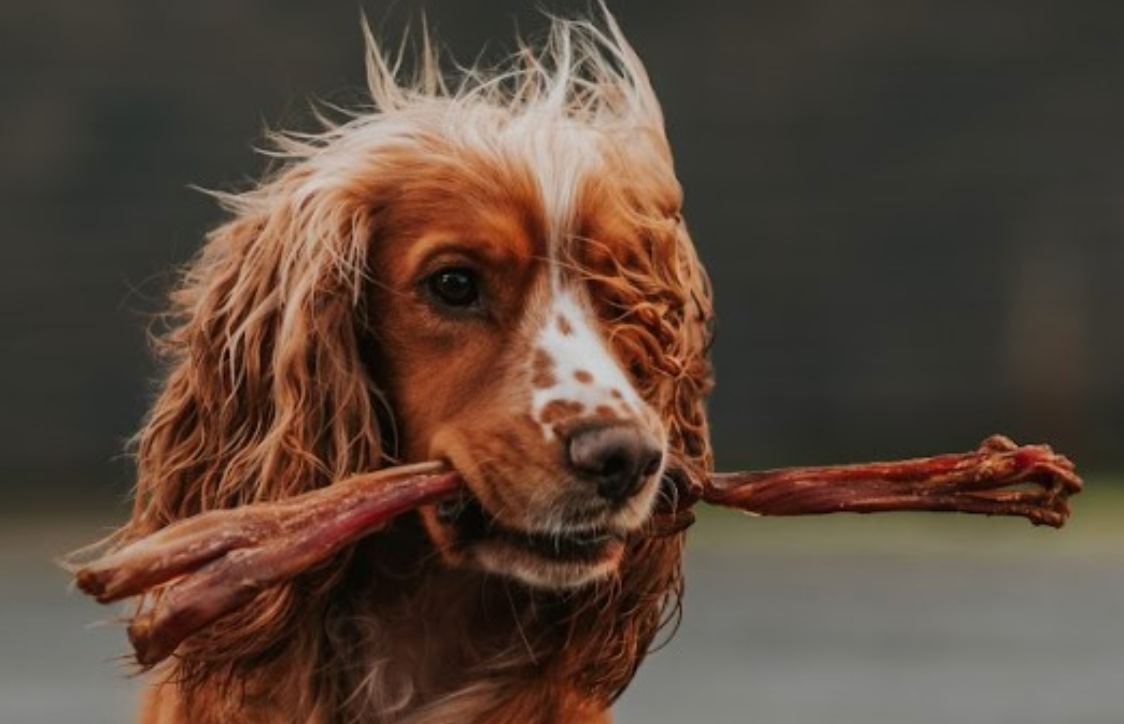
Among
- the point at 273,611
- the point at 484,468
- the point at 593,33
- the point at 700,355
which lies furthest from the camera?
the point at 593,33

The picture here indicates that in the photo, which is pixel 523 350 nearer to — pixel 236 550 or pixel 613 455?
pixel 613 455

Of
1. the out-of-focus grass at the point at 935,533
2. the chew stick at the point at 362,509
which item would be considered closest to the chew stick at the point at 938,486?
the chew stick at the point at 362,509

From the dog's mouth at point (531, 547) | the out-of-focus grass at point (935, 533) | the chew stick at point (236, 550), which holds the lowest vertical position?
the out-of-focus grass at point (935, 533)

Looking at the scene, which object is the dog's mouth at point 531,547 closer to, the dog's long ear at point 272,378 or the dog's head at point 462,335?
the dog's head at point 462,335

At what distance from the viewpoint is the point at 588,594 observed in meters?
4.85

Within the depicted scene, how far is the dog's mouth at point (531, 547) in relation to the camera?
4398 mm

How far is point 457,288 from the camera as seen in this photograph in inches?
182

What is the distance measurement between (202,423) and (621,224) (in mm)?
810

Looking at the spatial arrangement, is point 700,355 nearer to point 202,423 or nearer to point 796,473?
point 796,473

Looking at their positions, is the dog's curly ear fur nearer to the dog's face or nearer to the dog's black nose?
the dog's face

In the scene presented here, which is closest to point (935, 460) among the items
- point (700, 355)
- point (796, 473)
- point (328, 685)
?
point (796, 473)

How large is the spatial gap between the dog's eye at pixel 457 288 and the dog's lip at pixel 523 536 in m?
0.35

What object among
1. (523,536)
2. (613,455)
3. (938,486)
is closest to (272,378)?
(523,536)

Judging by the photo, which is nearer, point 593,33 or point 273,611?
point 273,611
